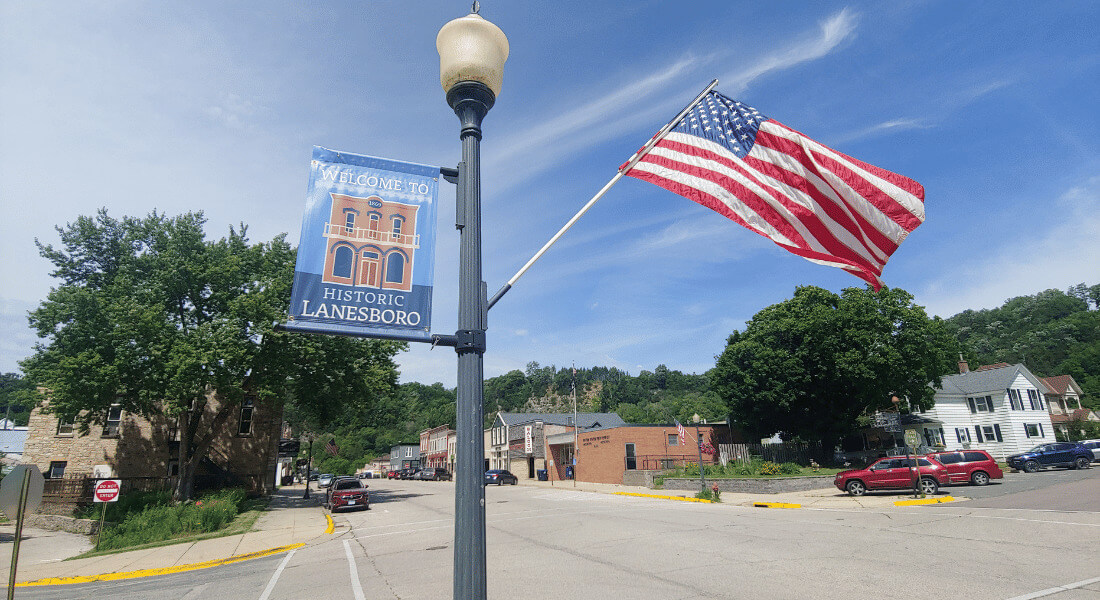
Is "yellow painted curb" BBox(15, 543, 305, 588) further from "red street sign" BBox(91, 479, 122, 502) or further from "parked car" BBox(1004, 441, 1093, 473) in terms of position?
"parked car" BBox(1004, 441, 1093, 473)

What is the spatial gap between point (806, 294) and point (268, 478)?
42.0m

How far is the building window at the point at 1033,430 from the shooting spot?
47250 mm

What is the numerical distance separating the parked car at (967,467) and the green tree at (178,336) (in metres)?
28.4

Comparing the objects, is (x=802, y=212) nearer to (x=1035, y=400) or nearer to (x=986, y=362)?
(x=1035, y=400)

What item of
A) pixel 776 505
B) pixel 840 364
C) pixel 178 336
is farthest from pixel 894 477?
pixel 178 336

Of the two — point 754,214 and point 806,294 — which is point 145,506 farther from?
point 806,294

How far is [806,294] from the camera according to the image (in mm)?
43594

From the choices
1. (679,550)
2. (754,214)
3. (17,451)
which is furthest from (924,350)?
(17,451)

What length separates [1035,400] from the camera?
4897 centimetres

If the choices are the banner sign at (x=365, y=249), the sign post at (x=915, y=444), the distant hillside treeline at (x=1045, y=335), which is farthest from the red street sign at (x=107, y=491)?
the distant hillside treeline at (x=1045, y=335)

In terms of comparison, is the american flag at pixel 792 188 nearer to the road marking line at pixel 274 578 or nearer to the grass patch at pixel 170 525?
the road marking line at pixel 274 578

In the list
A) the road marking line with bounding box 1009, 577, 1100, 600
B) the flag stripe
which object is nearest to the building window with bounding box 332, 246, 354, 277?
the flag stripe

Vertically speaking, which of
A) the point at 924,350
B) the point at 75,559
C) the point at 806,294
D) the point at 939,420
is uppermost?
the point at 806,294

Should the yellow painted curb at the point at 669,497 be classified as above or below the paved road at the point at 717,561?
below
